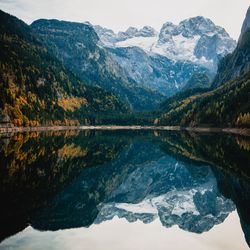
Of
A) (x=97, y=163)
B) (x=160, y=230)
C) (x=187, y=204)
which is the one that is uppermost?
(x=160, y=230)

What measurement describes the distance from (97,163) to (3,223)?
56008 millimetres

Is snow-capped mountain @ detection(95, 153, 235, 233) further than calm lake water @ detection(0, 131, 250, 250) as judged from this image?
Yes

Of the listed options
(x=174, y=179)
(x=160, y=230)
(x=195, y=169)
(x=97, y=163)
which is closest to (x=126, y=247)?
(x=160, y=230)

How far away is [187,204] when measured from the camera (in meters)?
52.0

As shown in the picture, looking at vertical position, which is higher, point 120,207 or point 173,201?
point 120,207

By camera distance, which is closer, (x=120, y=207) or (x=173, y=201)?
(x=120, y=207)

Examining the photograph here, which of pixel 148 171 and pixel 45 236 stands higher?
pixel 45 236

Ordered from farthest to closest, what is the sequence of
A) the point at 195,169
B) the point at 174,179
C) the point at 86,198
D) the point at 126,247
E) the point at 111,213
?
the point at 195,169 < the point at 174,179 < the point at 86,198 < the point at 111,213 < the point at 126,247

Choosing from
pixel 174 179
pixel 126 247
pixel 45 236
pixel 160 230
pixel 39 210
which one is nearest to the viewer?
pixel 126 247

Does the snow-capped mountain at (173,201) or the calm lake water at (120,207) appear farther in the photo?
the snow-capped mountain at (173,201)

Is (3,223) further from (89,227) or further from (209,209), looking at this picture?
(209,209)

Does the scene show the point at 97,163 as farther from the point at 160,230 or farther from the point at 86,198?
the point at 160,230

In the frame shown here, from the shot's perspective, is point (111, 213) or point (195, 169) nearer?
point (111, 213)

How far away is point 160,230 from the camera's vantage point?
35969 mm
